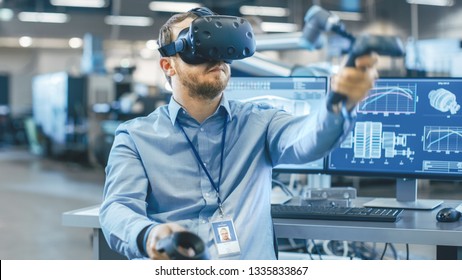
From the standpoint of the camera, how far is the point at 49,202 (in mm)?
6445

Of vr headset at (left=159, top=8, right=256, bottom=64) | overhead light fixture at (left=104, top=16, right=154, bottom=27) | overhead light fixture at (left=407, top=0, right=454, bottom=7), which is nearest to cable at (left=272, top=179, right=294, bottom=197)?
vr headset at (left=159, top=8, right=256, bottom=64)

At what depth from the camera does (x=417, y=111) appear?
6.61 feet

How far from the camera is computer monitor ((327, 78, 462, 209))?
1.99 meters

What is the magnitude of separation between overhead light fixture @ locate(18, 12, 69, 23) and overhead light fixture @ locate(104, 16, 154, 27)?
0.97m

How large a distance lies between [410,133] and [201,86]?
809 millimetres

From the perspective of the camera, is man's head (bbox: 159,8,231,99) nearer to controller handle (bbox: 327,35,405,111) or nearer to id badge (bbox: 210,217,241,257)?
id badge (bbox: 210,217,241,257)

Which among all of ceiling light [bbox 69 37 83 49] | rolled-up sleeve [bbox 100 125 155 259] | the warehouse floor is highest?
ceiling light [bbox 69 37 83 49]

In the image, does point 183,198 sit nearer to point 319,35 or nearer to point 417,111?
point 417,111

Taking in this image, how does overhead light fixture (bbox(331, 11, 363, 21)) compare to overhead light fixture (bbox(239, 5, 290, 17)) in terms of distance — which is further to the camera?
overhead light fixture (bbox(239, 5, 290, 17))

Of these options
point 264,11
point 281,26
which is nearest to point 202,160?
point 281,26

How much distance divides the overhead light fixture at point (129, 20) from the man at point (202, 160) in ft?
32.3

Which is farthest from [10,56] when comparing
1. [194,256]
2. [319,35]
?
[194,256]

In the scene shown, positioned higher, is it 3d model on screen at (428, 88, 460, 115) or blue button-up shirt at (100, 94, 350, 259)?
3d model on screen at (428, 88, 460, 115)
